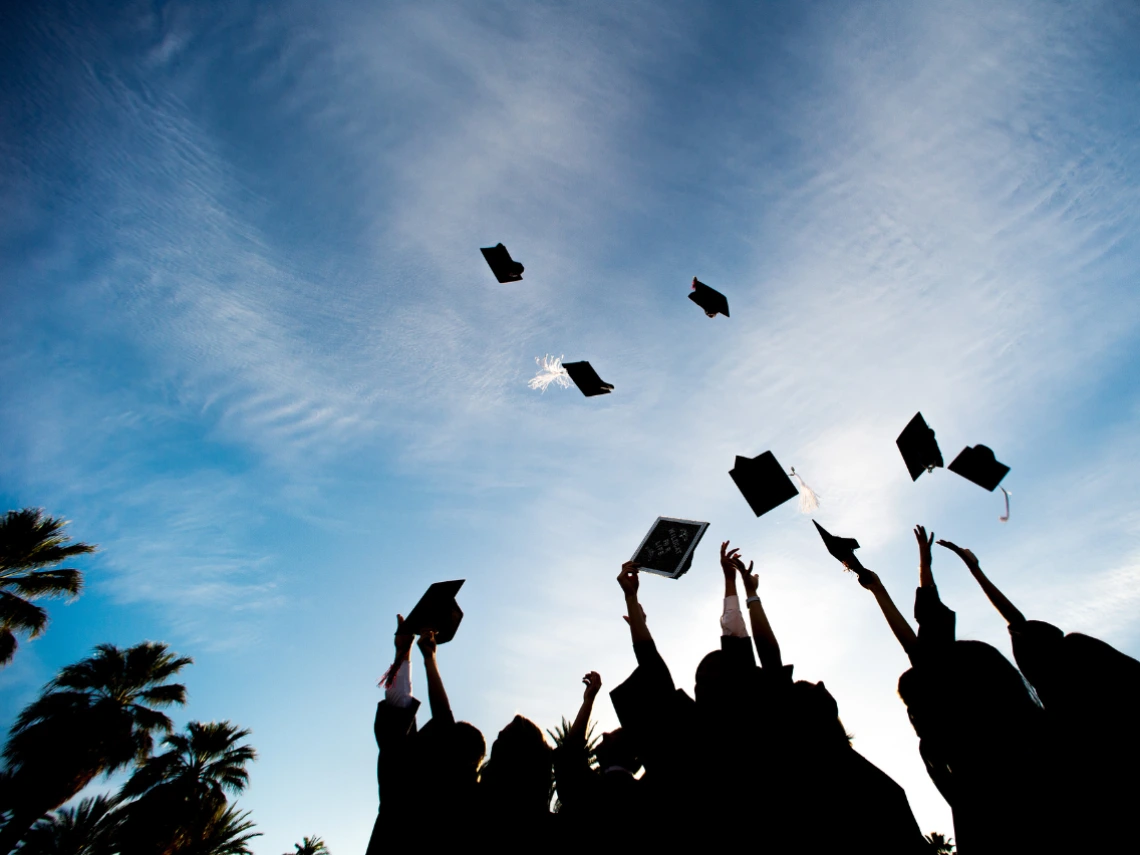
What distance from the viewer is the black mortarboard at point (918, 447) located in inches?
228

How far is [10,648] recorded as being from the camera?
1008 cm

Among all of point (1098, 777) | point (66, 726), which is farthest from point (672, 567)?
point (66, 726)

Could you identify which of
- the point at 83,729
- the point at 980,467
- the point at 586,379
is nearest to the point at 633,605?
the point at 586,379

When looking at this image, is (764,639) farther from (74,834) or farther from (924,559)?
(74,834)

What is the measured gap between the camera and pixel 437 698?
2785mm

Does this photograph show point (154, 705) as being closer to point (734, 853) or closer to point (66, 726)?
point (66, 726)

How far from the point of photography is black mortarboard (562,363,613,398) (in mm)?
6801

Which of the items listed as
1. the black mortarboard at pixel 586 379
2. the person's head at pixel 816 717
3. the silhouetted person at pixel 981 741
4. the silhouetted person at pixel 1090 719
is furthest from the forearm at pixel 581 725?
the black mortarboard at pixel 586 379

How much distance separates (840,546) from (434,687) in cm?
348

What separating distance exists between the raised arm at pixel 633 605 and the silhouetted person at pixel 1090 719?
183cm

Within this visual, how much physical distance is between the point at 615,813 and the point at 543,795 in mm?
509

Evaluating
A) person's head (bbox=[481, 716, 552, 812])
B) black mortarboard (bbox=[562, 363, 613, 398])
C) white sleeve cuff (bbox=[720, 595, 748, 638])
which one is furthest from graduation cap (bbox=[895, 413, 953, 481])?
person's head (bbox=[481, 716, 552, 812])

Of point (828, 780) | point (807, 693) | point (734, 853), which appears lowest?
point (734, 853)

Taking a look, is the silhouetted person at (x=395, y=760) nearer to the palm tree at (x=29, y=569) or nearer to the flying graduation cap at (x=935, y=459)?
the flying graduation cap at (x=935, y=459)
